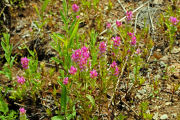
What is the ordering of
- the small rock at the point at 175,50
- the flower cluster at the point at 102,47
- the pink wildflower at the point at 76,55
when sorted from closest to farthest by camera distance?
1. the pink wildflower at the point at 76,55
2. the flower cluster at the point at 102,47
3. the small rock at the point at 175,50

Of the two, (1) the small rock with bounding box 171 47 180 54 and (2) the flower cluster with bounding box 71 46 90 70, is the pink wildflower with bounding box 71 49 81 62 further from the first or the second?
(1) the small rock with bounding box 171 47 180 54

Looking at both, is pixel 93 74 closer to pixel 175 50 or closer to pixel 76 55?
pixel 76 55

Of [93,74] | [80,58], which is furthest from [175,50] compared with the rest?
[80,58]

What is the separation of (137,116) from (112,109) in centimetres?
36

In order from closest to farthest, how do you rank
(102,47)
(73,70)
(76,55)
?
(76,55) → (73,70) → (102,47)

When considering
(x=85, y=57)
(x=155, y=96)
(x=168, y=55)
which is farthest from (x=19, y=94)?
(x=168, y=55)

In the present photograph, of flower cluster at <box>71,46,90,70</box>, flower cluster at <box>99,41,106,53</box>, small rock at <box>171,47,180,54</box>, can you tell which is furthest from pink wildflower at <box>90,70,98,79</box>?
small rock at <box>171,47,180,54</box>

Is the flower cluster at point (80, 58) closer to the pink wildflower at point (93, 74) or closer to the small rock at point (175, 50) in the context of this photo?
the pink wildflower at point (93, 74)

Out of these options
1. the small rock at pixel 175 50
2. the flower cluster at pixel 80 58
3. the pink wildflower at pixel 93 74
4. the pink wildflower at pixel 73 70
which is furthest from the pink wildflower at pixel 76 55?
the small rock at pixel 175 50

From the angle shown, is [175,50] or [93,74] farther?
[175,50]

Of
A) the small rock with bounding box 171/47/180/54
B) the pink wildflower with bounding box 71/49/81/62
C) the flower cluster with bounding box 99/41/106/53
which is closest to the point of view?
the pink wildflower with bounding box 71/49/81/62

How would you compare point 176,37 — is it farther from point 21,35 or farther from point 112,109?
point 21,35

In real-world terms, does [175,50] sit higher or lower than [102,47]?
higher

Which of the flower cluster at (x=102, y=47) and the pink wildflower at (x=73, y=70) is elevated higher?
the flower cluster at (x=102, y=47)
